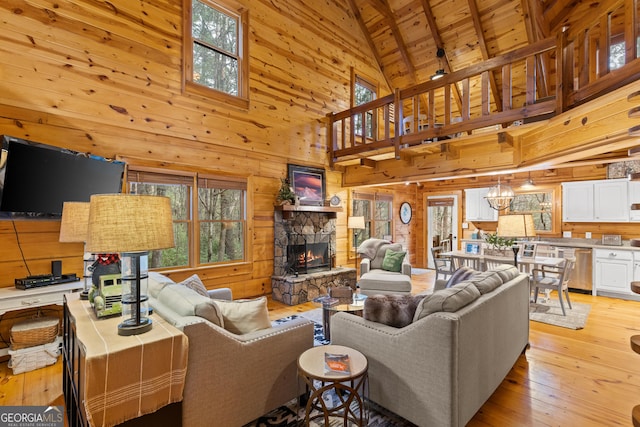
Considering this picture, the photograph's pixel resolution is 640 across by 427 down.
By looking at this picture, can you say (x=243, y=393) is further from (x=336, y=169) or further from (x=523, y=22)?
(x=523, y=22)

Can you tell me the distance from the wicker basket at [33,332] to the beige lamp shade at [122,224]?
2248mm

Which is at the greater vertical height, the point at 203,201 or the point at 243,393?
the point at 203,201

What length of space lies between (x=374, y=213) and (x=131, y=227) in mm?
6602

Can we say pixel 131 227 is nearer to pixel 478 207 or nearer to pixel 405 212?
pixel 478 207

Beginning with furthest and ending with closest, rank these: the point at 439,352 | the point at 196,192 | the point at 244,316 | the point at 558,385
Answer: the point at 196,192
the point at 558,385
the point at 244,316
the point at 439,352

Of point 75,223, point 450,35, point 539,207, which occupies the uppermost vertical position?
point 450,35

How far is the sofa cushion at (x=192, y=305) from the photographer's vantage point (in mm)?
1848

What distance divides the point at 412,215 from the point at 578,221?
3.68 metres

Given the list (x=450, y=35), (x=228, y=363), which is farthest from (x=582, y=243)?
(x=228, y=363)

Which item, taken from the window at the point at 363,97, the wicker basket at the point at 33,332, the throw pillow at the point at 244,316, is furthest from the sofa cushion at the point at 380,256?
the wicker basket at the point at 33,332

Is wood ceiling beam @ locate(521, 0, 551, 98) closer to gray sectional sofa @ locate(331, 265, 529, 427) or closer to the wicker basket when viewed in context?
gray sectional sofa @ locate(331, 265, 529, 427)

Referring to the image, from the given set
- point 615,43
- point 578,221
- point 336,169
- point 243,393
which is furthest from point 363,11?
point 243,393

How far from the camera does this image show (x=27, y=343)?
280 centimetres

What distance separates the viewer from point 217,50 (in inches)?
185
